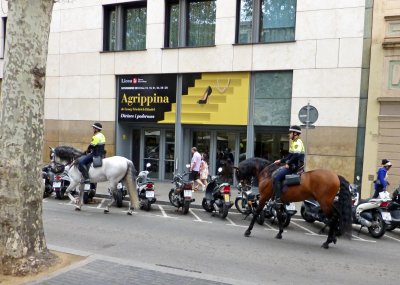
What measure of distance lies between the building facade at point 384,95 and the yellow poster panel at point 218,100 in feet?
15.5

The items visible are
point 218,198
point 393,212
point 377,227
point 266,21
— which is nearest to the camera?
point 377,227

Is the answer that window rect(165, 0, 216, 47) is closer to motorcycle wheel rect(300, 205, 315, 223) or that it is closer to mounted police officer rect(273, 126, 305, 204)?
motorcycle wheel rect(300, 205, 315, 223)

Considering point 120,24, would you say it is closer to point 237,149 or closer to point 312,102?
point 237,149

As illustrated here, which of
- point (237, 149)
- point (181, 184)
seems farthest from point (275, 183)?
point (237, 149)

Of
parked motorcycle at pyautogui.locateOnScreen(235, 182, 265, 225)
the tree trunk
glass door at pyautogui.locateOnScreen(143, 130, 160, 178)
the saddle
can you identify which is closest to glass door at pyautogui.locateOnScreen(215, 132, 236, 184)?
glass door at pyautogui.locateOnScreen(143, 130, 160, 178)

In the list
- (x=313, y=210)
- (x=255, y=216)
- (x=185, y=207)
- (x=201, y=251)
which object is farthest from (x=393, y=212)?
(x=185, y=207)

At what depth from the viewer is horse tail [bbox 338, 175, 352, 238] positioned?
818 cm

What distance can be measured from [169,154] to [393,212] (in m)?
11.0

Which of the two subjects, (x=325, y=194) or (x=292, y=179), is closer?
(x=325, y=194)

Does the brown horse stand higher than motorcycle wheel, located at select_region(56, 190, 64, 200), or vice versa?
the brown horse

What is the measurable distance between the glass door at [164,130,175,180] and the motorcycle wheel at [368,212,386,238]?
1059 cm

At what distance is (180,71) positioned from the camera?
17.7 metres

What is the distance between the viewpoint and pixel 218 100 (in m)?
17.2

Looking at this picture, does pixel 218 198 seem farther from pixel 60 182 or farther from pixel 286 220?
pixel 60 182
